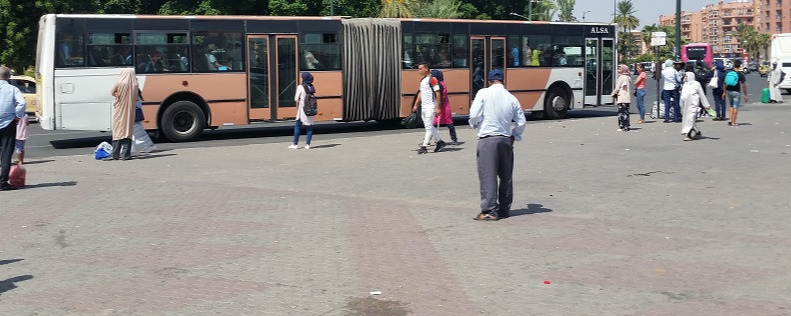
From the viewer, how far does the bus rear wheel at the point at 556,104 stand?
26.5 m

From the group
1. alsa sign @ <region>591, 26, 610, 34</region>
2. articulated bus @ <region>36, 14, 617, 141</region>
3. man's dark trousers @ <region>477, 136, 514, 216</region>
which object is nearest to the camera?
Result: man's dark trousers @ <region>477, 136, 514, 216</region>

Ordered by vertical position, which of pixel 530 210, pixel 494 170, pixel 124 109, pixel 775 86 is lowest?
pixel 530 210

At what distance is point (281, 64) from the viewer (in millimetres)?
22312

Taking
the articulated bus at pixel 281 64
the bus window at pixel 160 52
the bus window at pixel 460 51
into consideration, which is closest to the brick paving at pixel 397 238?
the articulated bus at pixel 281 64

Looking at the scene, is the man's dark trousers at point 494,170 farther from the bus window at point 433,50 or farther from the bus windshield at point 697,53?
the bus windshield at point 697,53

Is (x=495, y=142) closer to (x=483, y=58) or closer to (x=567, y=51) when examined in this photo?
(x=483, y=58)

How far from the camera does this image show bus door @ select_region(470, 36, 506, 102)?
2508 cm

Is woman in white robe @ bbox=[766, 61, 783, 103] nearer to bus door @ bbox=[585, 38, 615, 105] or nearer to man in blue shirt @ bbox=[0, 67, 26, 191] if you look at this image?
bus door @ bbox=[585, 38, 615, 105]

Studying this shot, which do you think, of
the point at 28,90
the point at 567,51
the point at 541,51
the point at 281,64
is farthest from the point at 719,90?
the point at 28,90

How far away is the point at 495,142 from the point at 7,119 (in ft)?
22.8

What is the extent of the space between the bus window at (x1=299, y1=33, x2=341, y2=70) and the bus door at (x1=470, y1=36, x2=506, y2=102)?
3.84 metres

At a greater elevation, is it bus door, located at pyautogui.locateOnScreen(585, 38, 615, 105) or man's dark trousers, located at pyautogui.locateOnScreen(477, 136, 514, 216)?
bus door, located at pyautogui.locateOnScreen(585, 38, 615, 105)

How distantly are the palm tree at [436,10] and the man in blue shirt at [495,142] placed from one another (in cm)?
4302

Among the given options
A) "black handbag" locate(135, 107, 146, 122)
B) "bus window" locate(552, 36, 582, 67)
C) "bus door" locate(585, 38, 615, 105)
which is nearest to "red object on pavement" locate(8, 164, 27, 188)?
"black handbag" locate(135, 107, 146, 122)
